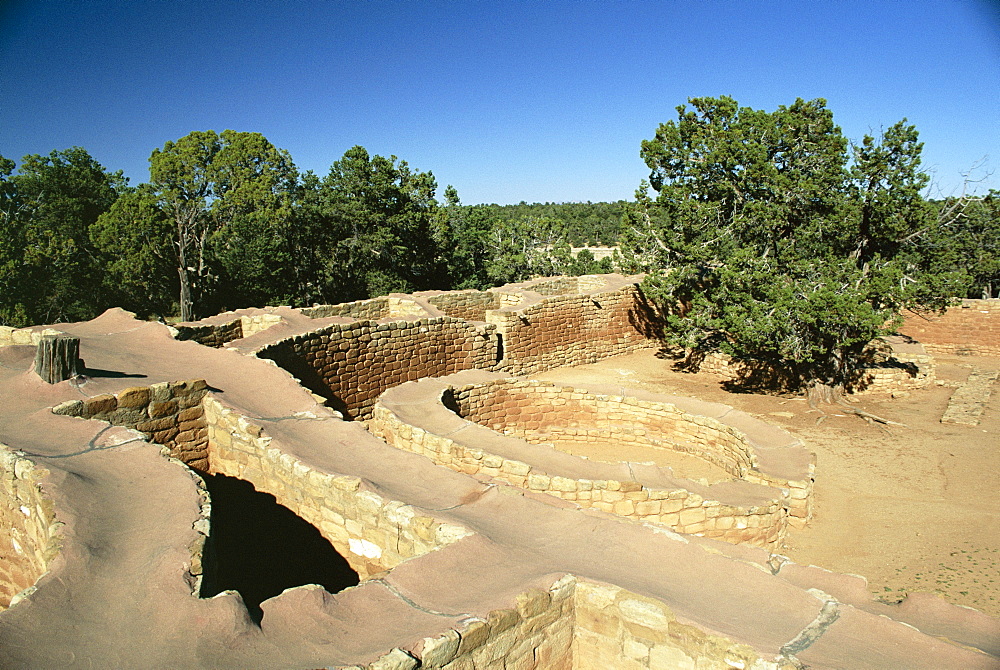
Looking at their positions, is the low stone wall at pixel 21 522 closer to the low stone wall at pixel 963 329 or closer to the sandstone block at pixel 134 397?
the sandstone block at pixel 134 397

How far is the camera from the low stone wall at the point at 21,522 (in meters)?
4.48

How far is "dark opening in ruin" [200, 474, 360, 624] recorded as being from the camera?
5531mm

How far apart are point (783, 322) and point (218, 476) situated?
1043 cm

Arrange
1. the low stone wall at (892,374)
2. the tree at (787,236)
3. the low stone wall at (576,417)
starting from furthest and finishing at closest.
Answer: the low stone wall at (892,374), the tree at (787,236), the low stone wall at (576,417)

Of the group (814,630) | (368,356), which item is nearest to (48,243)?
(368,356)

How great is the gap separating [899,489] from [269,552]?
340 inches

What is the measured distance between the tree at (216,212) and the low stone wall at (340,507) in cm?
1844

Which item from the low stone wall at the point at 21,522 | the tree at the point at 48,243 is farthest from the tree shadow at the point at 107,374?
the tree at the point at 48,243

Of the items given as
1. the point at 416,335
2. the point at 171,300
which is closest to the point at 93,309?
the point at 171,300

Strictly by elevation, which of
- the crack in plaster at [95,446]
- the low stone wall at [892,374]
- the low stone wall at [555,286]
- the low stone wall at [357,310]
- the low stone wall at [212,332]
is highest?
the low stone wall at [555,286]

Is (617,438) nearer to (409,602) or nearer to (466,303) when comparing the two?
(409,602)

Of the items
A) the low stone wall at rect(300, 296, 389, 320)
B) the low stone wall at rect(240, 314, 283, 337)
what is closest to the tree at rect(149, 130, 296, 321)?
the low stone wall at rect(300, 296, 389, 320)

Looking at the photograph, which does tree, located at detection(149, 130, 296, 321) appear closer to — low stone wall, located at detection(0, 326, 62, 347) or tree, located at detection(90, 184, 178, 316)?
tree, located at detection(90, 184, 178, 316)

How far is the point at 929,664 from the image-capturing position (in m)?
3.49
